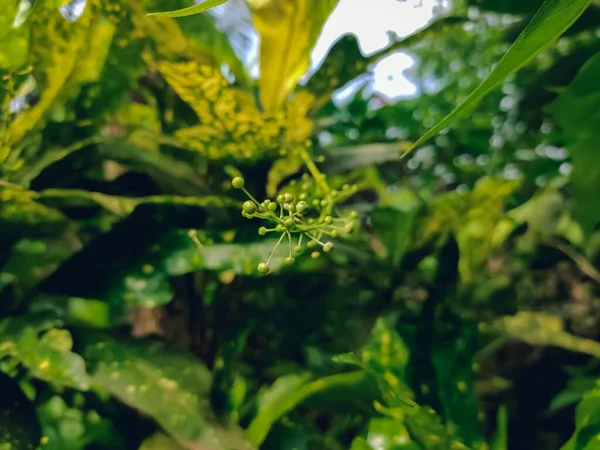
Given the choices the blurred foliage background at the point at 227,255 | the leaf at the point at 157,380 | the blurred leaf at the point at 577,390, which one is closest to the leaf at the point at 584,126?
the blurred foliage background at the point at 227,255

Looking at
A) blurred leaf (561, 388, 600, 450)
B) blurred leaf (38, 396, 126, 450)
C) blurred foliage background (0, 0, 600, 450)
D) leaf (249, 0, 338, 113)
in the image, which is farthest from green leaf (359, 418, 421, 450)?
leaf (249, 0, 338, 113)

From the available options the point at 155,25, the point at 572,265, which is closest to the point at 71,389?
the point at 155,25

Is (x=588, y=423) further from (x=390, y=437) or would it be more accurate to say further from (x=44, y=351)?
(x=44, y=351)

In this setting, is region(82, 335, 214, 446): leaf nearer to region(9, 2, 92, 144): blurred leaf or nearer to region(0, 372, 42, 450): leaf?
region(0, 372, 42, 450): leaf

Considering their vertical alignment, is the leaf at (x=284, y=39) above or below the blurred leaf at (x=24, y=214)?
above

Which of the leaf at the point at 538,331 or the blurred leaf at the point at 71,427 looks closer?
the blurred leaf at the point at 71,427

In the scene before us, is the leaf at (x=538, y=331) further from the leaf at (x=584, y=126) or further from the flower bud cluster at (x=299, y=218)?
the flower bud cluster at (x=299, y=218)

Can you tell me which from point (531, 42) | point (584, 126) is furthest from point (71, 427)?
point (584, 126)
